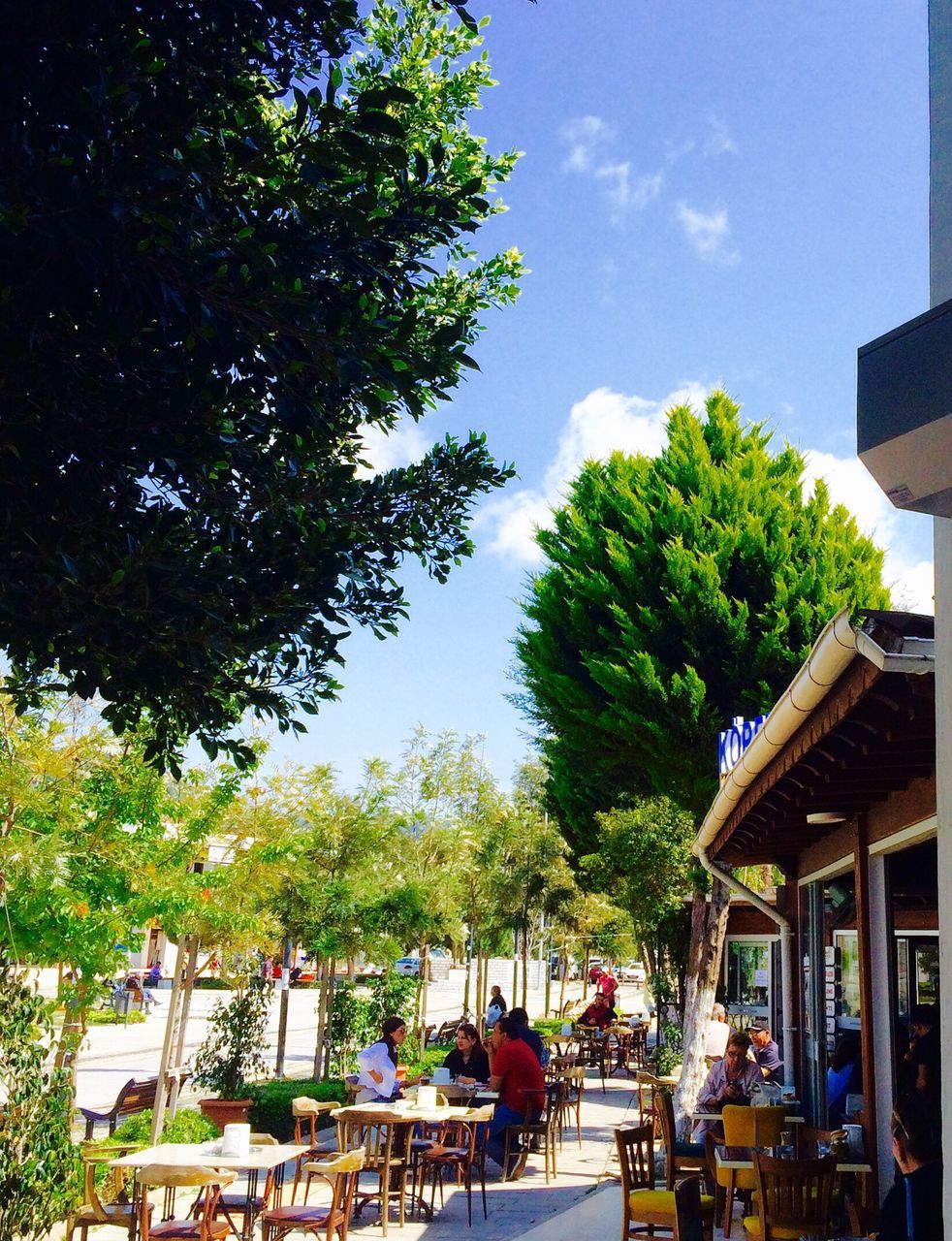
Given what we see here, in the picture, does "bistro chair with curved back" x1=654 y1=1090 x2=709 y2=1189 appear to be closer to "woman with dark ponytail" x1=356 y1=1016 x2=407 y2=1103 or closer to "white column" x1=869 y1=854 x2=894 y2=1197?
"white column" x1=869 y1=854 x2=894 y2=1197

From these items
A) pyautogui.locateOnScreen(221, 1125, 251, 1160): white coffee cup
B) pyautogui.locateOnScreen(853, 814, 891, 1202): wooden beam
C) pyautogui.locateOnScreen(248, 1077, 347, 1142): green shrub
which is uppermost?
pyautogui.locateOnScreen(853, 814, 891, 1202): wooden beam

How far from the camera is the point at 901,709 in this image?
4.98 meters

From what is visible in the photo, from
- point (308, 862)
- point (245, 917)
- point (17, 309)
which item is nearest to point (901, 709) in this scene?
point (17, 309)

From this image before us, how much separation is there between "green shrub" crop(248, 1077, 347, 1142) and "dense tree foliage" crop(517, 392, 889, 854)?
7.02m

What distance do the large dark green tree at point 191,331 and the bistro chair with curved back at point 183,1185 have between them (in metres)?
3.14

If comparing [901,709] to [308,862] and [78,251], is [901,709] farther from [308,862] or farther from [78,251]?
[308,862]

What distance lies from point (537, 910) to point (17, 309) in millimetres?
26454

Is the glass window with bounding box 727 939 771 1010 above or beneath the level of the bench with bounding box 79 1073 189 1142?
above

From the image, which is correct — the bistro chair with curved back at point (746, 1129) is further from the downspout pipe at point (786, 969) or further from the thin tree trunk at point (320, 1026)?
the thin tree trunk at point (320, 1026)

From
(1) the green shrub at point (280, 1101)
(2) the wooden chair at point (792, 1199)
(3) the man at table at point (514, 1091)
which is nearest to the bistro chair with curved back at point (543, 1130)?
(3) the man at table at point (514, 1091)

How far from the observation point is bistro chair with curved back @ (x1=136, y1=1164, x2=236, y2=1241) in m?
6.99

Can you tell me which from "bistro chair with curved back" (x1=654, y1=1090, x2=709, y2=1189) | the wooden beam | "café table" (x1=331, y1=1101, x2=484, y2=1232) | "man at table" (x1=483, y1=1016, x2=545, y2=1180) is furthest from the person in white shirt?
the wooden beam

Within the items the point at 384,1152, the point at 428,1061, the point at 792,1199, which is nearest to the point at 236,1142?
the point at 384,1152

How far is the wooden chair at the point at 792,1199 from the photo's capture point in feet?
22.7
